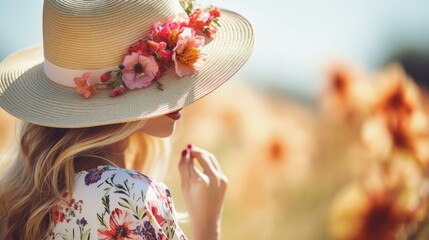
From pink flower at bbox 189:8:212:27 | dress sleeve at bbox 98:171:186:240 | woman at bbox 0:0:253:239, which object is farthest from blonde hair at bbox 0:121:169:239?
pink flower at bbox 189:8:212:27

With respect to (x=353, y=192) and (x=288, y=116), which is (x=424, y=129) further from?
(x=288, y=116)

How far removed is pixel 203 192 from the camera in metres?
1.86

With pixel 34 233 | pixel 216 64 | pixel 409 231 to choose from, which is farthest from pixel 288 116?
pixel 34 233

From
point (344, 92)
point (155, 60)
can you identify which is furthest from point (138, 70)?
point (344, 92)

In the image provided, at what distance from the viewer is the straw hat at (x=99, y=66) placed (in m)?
1.57

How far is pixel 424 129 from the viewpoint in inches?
94.6

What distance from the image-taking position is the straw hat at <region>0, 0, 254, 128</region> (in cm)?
157

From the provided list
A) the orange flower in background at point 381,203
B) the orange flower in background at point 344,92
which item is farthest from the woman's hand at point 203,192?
the orange flower in background at point 344,92

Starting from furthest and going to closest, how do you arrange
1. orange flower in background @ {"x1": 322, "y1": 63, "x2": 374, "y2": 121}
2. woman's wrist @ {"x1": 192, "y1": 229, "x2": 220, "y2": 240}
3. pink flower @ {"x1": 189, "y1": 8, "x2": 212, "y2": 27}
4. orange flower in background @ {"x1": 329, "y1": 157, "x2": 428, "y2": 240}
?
orange flower in background @ {"x1": 322, "y1": 63, "x2": 374, "y2": 121}, orange flower in background @ {"x1": 329, "y1": 157, "x2": 428, "y2": 240}, woman's wrist @ {"x1": 192, "y1": 229, "x2": 220, "y2": 240}, pink flower @ {"x1": 189, "y1": 8, "x2": 212, "y2": 27}

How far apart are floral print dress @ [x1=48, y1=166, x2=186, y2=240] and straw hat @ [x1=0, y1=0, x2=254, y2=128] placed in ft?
0.40

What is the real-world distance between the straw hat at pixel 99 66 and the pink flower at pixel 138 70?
2cm

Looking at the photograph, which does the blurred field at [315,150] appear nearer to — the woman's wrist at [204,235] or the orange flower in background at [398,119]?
the orange flower in background at [398,119]

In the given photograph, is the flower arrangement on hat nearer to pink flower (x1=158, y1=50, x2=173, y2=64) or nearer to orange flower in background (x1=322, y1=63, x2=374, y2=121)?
pink flower (x1=158, y1=50, x2=173, y2=64)

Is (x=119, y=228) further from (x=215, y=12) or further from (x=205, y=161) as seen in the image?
(x=215, y=12)
